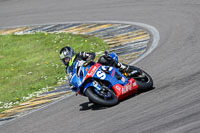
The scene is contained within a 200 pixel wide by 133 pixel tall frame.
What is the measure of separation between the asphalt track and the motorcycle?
0.68 feet

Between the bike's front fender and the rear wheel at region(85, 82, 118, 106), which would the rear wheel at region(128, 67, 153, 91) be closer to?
the rear wheel at region(85, 82, 118, 106)

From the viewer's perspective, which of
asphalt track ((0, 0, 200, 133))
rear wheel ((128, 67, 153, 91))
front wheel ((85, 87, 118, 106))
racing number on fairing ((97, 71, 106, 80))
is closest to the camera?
asphalt track ((0, 0, 200, 133))

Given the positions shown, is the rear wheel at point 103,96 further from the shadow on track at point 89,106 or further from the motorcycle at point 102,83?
the shadow on track at point 89,106

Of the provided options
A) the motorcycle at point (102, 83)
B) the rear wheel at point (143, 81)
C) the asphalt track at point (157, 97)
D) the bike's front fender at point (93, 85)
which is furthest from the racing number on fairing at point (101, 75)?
the rear wheel at point (143, 81)

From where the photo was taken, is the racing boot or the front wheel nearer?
the front wheel

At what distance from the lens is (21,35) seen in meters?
18.0

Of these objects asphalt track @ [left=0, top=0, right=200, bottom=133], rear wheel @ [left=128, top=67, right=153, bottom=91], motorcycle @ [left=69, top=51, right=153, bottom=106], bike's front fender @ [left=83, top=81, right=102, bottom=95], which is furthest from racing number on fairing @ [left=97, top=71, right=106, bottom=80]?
rear wheel @ [left=128, top=67, right=153, bottom=91]

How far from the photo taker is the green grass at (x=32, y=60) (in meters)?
12.4

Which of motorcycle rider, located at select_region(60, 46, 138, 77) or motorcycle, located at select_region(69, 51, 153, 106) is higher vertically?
motorcycle rider, located at select_region(60, 46, 138, 77)

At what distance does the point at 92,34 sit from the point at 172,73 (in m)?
6.39

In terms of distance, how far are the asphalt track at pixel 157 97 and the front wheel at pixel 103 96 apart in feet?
0.50

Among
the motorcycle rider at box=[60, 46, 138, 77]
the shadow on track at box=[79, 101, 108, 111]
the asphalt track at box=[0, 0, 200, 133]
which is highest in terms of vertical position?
the motorcycle rider at box=[60, 46, 138, 77]

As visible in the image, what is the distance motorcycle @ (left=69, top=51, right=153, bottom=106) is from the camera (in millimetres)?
8344

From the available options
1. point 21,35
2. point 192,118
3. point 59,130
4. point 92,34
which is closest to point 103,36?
point 92,34
